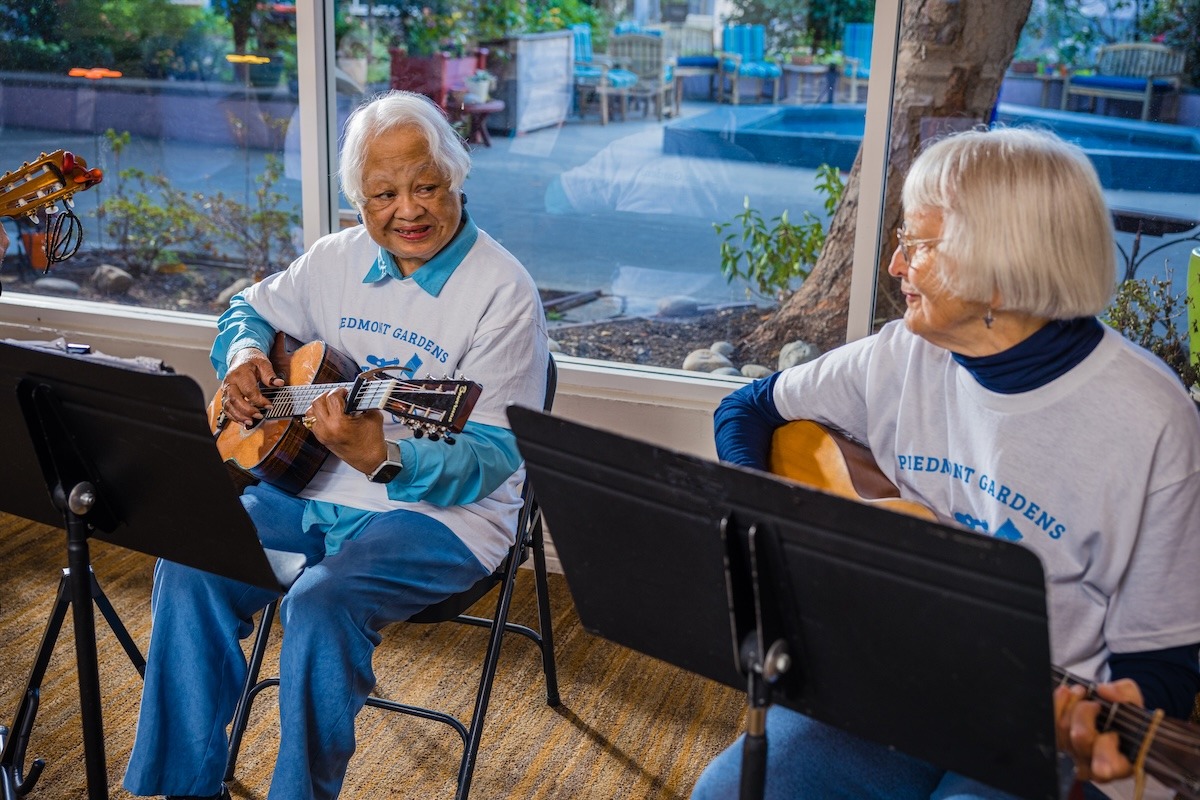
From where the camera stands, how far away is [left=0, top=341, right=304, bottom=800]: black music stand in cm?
132

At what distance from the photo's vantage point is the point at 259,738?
2197 millimetres

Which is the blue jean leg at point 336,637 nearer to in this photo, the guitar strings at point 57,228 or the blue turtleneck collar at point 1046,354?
the guitar strings at point 57,228

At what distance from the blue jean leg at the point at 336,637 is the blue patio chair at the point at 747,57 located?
4.67ft

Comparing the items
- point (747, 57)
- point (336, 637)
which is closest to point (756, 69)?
point (747, 57)

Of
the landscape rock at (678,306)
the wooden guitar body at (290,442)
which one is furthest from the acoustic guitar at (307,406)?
the landscape rock at (678,306)

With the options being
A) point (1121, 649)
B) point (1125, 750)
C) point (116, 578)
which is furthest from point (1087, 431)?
point (116, 578)

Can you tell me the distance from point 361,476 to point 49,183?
2.57 ft

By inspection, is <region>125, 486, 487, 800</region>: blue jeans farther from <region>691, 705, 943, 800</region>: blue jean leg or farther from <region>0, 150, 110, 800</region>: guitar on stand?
<region>691, 705, 943, 800</region>: blue jean leg

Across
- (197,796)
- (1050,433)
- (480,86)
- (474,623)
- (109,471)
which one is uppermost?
(480,86)

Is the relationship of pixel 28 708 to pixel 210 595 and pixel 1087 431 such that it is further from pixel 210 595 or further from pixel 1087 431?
pixel 1087 431

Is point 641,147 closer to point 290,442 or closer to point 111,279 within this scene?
point 290,442

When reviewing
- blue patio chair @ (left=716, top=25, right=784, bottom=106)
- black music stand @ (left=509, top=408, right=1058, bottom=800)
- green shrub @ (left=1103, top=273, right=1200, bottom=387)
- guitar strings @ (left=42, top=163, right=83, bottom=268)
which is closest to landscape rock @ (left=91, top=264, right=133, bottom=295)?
guitar strings @ (left=42, top=163, right=83, bottom=268)

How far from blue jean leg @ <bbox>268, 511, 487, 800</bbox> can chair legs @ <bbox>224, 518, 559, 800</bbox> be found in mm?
164

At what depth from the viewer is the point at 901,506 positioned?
1527 mm
